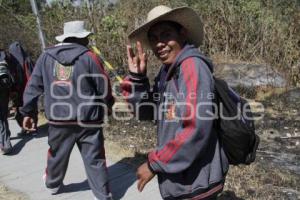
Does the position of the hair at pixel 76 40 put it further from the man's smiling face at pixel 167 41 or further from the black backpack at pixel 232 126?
the black backpack at pixel 232 126

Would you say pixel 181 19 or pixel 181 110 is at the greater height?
pixel 181 19

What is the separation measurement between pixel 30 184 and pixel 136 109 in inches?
106

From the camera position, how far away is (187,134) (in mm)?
2363

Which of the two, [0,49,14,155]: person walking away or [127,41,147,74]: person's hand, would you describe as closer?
[127,41,147,74]: person's hand

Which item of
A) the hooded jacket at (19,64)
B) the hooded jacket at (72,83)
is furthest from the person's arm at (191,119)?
the hooded jacket at (19,64)

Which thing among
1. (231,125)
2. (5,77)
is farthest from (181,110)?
(5,77)

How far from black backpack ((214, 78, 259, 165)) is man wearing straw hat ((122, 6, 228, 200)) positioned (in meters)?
0.06

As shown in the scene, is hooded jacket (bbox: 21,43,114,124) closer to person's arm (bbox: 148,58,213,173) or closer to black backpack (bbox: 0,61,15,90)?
black backpack (bbox: 0,61,15,90)

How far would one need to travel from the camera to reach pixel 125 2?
399 inches

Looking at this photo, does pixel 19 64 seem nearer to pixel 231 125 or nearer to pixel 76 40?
pixel 76 40

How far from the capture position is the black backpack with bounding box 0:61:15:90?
6.04 meters

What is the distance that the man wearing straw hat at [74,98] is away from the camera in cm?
427

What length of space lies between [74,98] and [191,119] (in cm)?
212

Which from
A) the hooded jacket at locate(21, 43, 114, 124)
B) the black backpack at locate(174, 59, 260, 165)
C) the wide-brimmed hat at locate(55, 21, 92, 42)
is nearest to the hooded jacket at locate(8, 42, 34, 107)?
the hooded jacket at locate(21, 43, 114, 124)
